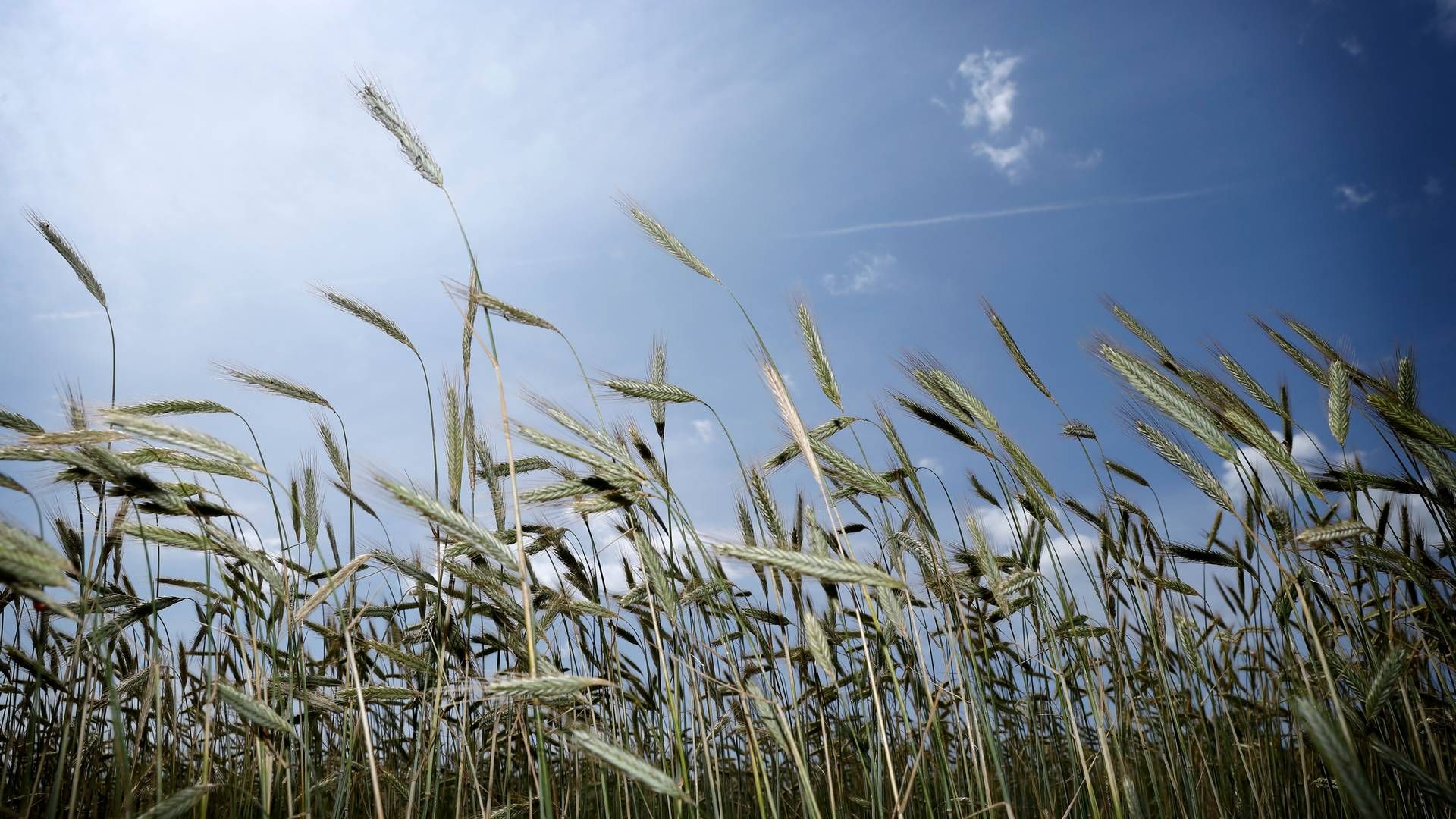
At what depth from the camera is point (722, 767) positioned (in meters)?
3.43

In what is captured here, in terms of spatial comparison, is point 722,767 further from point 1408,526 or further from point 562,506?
point 1408,526

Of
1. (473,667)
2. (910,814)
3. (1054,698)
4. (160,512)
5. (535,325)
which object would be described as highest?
(535,325)

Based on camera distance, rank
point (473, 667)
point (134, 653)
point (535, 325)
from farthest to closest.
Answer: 1. point (134, 653)
2. point (473, 667)
3. point (535, 325)

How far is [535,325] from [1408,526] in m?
3.90

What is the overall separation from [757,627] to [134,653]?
2.70m

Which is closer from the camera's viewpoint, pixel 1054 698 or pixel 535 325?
pixel 535 325

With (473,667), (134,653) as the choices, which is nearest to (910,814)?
(473,667)

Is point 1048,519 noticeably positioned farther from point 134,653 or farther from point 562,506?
point 134,653

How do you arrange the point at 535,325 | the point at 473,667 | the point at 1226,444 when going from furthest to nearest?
the point at 473,667, the point at 535,325, the point at 1226,444

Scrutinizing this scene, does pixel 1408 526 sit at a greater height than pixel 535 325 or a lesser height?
lesser

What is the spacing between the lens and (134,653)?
3.35 m

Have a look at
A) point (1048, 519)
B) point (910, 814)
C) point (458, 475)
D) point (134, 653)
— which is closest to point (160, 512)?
point (458, 475)

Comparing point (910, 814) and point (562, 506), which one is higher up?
point (562, 506)

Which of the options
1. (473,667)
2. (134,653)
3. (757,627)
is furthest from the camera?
(134,653)
